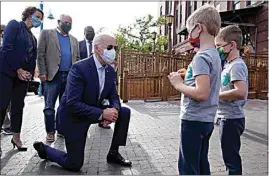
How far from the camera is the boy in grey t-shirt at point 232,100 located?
264 cm

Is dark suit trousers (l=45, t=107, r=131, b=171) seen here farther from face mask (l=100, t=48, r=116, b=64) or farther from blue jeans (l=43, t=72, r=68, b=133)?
blue jeans (l=43, t=72, r=68, b=133)

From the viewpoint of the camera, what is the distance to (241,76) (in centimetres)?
264

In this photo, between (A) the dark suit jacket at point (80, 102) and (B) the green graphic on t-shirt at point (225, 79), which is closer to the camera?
(B) the green graphic on t-shirt at point (225, 79)

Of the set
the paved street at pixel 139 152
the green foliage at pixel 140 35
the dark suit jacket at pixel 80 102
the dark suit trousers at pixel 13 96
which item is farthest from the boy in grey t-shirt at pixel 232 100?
the green foliage at pixel 140 35

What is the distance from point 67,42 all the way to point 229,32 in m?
2.98

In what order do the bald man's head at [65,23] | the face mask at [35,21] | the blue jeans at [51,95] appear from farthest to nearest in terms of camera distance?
1. the bald man's head at [65,23]
2. the blue jeans at [51,95]
3. the face mask at [35,21]

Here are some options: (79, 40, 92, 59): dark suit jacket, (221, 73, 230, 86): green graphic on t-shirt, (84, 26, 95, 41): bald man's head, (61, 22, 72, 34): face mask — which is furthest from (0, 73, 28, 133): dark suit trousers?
(221, 73, 230, 86): green graphic on t-shirt

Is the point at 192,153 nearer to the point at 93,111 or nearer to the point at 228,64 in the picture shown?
the point at 228,64

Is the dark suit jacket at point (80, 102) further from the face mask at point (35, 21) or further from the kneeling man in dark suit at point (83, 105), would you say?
the face mask at point (35, 21)

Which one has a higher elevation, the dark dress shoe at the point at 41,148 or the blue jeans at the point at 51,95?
the blue jeans at the point at 51,95

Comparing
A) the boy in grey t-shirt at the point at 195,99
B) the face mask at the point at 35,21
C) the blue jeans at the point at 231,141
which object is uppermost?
the face mask at the point at 35,21

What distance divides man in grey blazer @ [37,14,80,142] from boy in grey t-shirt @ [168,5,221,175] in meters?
2.86

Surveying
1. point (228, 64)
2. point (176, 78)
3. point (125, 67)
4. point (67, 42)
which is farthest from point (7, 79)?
point (125, 67)

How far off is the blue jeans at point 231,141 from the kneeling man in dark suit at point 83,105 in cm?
121
